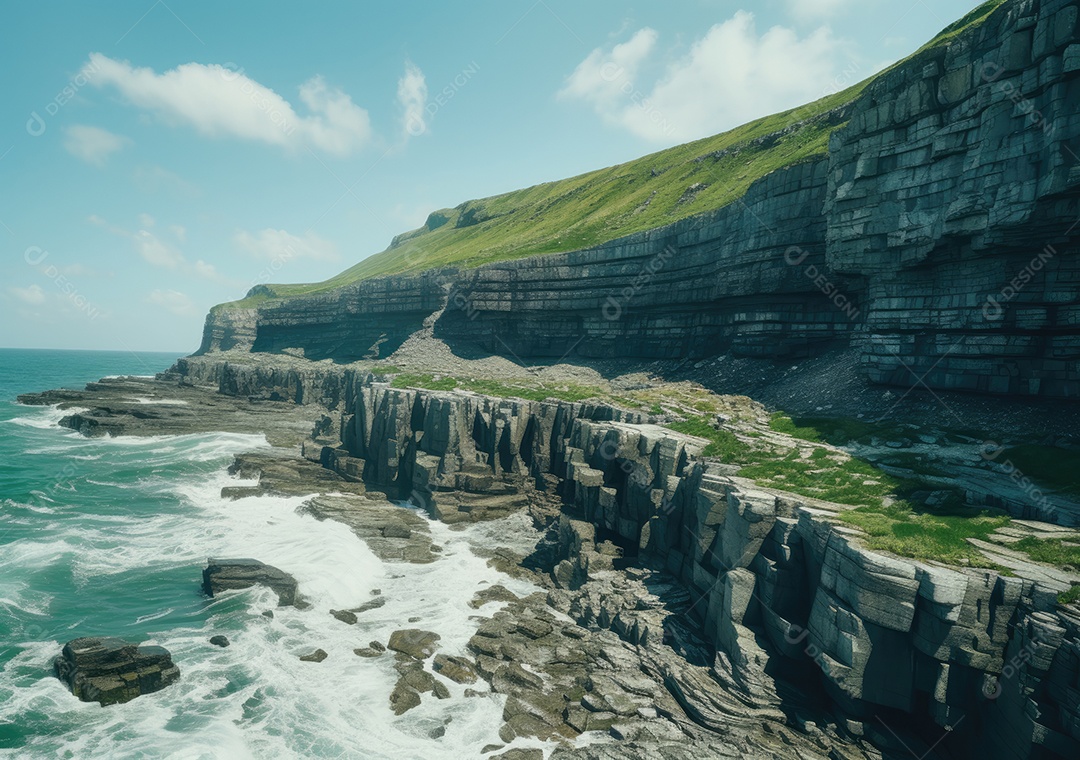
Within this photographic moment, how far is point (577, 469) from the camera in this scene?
89.4ft

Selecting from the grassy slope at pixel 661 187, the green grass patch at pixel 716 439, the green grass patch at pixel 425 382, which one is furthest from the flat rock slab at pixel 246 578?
the grassy slope at pixel 661 187

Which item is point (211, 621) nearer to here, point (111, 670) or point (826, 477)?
point (111, 670)

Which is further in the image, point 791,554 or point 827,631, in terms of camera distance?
point 791,554

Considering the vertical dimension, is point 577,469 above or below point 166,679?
above

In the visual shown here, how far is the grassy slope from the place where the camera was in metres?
50.4

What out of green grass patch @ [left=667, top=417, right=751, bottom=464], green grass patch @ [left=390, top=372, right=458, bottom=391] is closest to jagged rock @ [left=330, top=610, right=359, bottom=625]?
green grass patch @ [left=667, top=417, right=751, bottom=464]

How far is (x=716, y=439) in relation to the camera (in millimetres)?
24766

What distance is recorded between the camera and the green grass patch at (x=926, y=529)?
12695 millimetres

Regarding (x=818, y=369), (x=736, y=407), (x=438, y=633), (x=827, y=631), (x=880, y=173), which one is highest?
(x=880, y=173)

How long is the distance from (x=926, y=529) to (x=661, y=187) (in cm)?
6085

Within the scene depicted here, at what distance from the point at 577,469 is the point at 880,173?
20.9 m

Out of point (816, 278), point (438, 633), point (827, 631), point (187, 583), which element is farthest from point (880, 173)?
point (187, 583)

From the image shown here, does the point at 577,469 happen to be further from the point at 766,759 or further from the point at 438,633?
the point at 766,759

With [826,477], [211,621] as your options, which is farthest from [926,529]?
[211,621]
